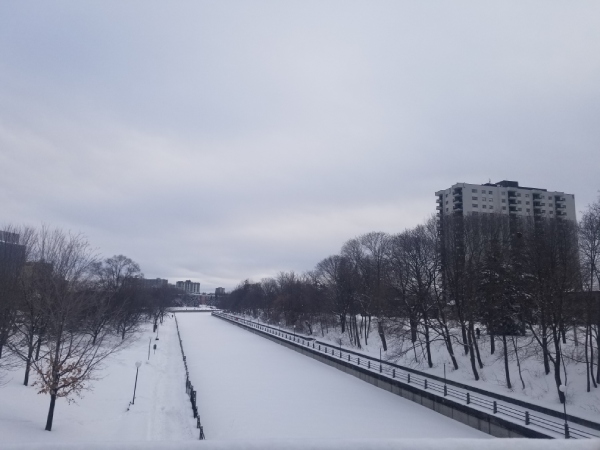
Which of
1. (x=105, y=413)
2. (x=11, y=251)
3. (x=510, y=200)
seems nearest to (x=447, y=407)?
(x=105, y=413)

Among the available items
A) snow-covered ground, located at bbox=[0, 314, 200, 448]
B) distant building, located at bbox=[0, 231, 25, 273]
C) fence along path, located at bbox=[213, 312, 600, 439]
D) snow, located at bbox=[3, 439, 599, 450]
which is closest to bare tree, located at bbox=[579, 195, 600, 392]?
fence along path, located at bbox=[213, 312, 600, 439]

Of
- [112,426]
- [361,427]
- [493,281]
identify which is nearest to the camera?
[112,426]

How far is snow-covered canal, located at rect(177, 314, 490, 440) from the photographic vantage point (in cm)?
1989

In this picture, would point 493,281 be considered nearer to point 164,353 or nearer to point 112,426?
point 112,426

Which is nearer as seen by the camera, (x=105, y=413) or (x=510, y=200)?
(x=105, y=413)

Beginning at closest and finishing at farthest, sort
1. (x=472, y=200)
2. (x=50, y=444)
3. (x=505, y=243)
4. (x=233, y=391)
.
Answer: (x=50, y=444)
(x=233, y=391)
(x=505, y=243)
(x=472, y=200)

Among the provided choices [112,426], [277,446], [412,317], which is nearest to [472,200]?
[412,317]

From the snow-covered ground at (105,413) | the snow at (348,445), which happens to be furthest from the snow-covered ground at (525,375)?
the snow at (348,445)

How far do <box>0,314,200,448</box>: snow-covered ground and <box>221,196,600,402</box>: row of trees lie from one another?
1900 centimetres

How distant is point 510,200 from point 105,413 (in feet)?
270

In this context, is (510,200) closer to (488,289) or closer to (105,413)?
(488,289)

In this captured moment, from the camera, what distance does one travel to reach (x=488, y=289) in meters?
32.4

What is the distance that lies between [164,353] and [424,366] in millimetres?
27145

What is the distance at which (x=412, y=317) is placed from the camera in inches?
1489
